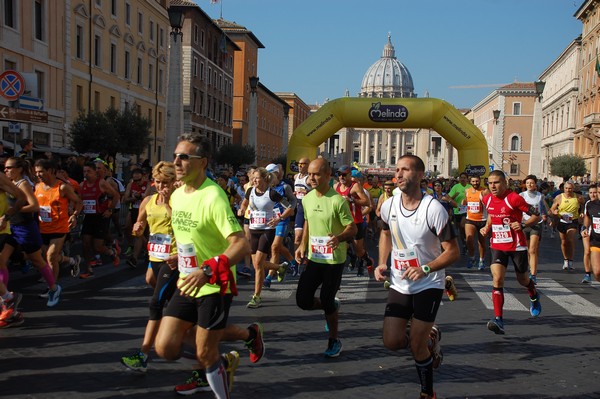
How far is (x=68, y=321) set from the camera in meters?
7.67

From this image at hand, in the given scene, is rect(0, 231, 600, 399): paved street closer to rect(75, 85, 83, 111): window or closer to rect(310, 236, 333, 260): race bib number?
rect(310, 236, 333, 260): race bib number

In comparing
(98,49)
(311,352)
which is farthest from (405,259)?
(98,49)

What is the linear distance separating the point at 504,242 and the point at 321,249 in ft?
8.14

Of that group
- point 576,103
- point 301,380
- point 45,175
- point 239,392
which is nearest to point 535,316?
point 301,380

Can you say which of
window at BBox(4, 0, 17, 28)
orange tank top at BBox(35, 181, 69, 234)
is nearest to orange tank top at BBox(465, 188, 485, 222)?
orange tank top at BBox(35, 181, 69, 234)

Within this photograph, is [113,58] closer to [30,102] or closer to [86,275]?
[30,102]

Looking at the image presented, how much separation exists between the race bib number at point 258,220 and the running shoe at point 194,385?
441 centimetres

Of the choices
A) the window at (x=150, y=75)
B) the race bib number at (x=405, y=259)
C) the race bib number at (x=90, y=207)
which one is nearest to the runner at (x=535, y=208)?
the race bib number at (x=405, y=259)

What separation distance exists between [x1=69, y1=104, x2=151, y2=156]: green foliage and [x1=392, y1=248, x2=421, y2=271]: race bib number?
2539cm

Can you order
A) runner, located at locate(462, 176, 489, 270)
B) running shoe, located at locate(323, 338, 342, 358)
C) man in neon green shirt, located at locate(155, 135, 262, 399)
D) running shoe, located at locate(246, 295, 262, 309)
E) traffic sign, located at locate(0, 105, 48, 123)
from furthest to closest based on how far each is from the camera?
1. runner, located at locate(462, 176, 489, 270)
2. traffic sign, located at locate(0, 105, 48, 123)
3. running shoe, located at locate(246, 295, 262, 309)
4. running shoe, located at locate(323, 338, 342, 358)
5. man in neon green shirt, located at locate(155, 135, 262, 399)

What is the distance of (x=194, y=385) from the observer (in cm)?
522

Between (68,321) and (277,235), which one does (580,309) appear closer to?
(277,235)

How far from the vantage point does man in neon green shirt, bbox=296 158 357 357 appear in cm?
654

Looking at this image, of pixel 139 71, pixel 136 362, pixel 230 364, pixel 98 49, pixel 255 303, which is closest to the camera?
pixel 230 364
